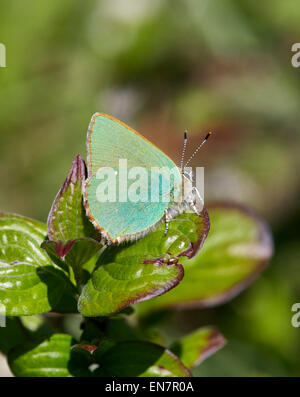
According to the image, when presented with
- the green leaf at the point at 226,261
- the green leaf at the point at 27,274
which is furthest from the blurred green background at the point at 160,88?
the green leaf at the point at 27,274

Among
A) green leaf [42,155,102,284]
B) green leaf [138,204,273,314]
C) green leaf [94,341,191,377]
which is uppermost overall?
green leaf [42,155,102,284]

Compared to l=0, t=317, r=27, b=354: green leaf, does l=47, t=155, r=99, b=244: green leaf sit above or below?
above

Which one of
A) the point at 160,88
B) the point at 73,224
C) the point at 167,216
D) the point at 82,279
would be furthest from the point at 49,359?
the point at 160,88

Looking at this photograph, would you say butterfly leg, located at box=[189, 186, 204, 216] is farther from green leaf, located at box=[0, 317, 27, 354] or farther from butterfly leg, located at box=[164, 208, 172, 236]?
green leaf, located at box=[0, 317, 27, 354]

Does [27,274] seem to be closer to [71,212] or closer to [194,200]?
[71,212]

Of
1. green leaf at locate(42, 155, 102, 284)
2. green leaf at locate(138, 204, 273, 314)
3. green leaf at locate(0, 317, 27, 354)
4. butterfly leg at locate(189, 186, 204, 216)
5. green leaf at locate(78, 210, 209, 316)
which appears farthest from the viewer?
green leaf at locate(138, 204, 273, 314)

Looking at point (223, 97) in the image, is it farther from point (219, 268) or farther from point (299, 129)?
point (219, 268)

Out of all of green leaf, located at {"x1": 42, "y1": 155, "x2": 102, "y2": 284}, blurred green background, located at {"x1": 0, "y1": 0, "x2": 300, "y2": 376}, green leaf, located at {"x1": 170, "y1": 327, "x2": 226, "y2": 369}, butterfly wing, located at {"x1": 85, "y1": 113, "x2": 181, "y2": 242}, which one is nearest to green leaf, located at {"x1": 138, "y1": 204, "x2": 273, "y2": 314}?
green leaf, located at {"x1": 170, "y1": 327, "x2": 226, "y2": 369}

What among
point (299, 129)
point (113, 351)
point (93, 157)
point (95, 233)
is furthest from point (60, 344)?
point (299, 129)
